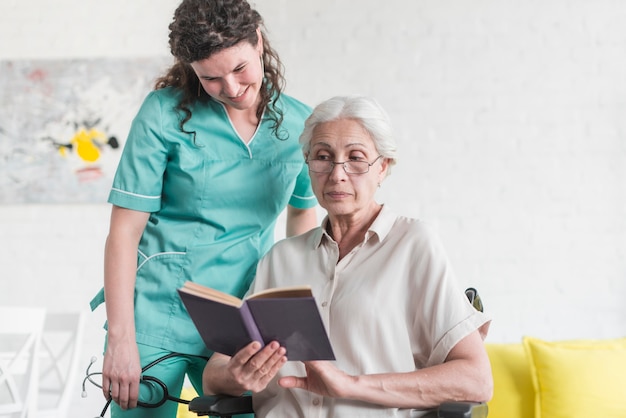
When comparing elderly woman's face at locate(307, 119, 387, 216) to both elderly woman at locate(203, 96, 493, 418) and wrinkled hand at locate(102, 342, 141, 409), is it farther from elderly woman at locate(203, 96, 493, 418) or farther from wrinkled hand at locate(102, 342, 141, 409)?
wrinkled hand at locate(102, 342, 141, 409)

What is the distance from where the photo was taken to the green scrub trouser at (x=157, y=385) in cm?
189

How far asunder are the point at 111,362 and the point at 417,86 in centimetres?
237

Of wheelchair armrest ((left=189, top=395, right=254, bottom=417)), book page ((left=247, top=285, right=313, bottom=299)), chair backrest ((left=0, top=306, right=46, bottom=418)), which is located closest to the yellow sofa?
wheelchair armrest ((left=189, top=395, right=254, bottom=417))

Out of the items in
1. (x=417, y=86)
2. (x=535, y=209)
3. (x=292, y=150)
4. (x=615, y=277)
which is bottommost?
(x=615, y=277)

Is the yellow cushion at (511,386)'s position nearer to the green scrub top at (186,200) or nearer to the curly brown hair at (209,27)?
the green scrub top at (186,200)

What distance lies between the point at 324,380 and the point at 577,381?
1592 mm

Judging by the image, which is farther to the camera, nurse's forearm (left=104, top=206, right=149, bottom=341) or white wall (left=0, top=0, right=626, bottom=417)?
Result: white wall (left=0, top=0, right=626, bottom=417)

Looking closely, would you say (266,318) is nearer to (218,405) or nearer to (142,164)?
(218,405)

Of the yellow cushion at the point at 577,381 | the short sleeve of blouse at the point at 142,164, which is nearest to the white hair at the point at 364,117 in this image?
the short sleeve of blouse at the point at 142,164

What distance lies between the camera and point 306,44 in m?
3.85

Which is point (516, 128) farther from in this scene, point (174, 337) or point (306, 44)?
point (174, 337)

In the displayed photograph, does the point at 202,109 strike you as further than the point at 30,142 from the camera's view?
No

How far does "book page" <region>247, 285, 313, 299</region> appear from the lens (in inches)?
56.7

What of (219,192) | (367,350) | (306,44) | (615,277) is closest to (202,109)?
(219,192)
